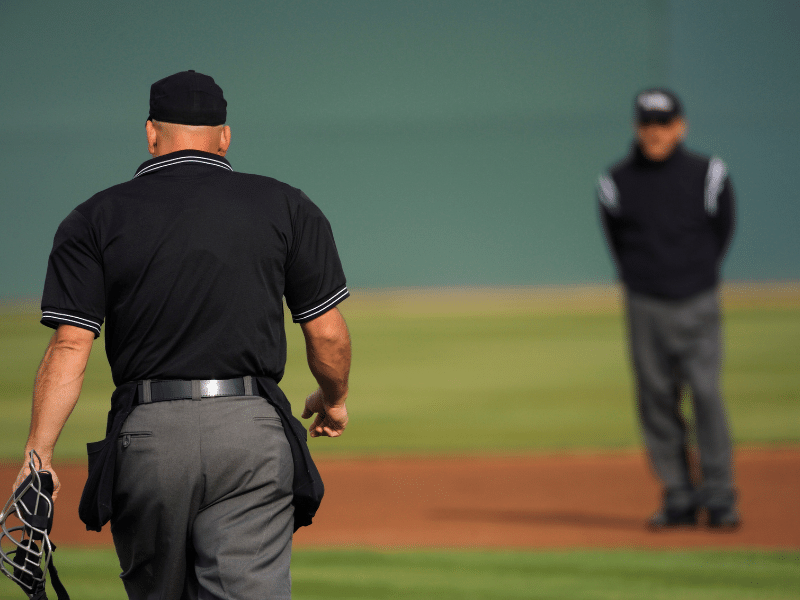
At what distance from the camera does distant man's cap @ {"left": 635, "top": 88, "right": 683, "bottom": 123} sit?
18.2ft

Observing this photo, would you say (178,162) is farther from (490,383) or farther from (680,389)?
(490,383)

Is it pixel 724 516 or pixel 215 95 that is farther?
pixel 724 516

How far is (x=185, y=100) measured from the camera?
8.35 feet

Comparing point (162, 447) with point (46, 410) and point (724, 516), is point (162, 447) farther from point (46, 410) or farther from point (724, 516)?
point (724, 516)

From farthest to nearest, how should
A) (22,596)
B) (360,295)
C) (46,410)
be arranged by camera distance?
1. (360,295)
2. (22,596)
3. (46,410)

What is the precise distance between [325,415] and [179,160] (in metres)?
0.80

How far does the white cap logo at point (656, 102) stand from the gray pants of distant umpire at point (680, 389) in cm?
104

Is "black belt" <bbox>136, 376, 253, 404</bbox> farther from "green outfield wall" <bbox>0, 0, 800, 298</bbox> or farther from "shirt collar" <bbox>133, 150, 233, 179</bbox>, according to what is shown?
"green outfield wall" <bbox>0, 0, 800, 298</bbox>

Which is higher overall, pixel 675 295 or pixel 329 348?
pixel 329 348

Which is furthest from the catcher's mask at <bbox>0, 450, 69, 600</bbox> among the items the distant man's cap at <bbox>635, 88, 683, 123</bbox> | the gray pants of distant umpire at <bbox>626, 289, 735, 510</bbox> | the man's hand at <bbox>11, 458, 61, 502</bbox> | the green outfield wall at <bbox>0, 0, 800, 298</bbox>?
the green outfield wall at <bbox>0, 0, 800, 298</bbox>

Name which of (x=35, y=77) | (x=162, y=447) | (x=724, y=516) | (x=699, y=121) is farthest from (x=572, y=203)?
(x=162, y=447)

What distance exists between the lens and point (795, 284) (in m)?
24.3

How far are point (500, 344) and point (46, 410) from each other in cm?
1617

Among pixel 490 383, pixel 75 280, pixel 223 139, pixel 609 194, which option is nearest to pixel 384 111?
pixel 490 383
